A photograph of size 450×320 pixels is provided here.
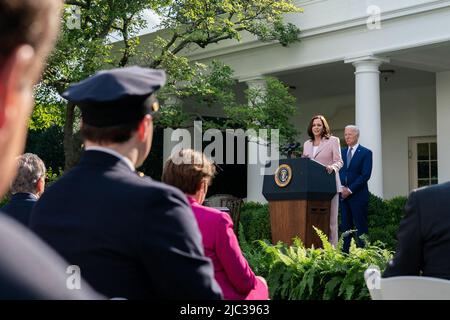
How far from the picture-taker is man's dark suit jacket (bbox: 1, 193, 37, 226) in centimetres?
458

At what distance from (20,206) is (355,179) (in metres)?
5.91

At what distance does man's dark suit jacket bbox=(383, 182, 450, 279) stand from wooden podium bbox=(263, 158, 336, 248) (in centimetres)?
536

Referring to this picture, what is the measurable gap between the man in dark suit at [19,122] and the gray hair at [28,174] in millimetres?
4123

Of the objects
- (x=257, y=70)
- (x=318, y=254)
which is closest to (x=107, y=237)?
(x=318, y=254)

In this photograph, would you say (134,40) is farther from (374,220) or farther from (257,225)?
(374,220)

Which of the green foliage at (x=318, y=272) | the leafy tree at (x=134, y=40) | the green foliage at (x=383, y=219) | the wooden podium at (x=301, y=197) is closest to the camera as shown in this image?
the green foliage at (x=318, y=272)

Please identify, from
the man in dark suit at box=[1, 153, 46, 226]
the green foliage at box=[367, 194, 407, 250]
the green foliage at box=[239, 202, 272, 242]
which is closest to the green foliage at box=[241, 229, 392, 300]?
the man in dark suit at box=[1, 153, 46, 226]

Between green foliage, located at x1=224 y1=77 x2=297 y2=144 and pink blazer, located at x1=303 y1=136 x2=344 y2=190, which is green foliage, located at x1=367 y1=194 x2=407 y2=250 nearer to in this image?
green foliage, located at x1=224 y1=77 x2=297 y2=144

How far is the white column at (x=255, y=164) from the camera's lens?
17.0 m

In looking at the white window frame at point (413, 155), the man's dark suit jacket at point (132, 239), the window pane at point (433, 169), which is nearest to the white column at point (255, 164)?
the white window frame at point (413, 155)

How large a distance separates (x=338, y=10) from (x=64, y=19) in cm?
580

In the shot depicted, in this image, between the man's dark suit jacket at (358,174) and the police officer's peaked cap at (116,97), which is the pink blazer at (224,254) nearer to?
the police officer's peaked cap at (116,97)

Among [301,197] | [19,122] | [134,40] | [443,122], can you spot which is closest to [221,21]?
[134,40]

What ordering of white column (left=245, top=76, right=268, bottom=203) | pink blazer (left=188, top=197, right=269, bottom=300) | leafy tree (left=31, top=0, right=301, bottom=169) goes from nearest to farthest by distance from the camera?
pink blazer (left=188, top=197, right=269, bottom=300), leafy tree (left=31, top=0, right=301, bottom=169), white column (left=245, top=76, right=268, bottom=203)
